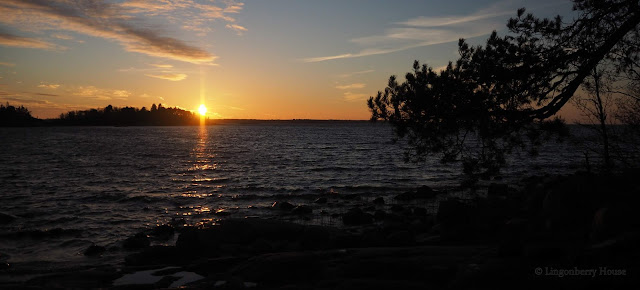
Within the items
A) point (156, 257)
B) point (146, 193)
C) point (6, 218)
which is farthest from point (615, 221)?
point (146, 193)

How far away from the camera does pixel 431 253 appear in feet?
29.2

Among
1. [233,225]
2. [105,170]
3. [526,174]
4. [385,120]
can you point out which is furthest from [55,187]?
[526,174]

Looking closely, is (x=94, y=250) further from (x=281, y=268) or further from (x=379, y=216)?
(x=379, y=216)

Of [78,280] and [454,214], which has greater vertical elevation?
[454,214]

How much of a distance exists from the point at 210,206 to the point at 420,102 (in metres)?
15.2

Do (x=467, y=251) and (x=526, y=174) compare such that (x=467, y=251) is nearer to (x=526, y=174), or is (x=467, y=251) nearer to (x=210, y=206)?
(x=210, y=206)

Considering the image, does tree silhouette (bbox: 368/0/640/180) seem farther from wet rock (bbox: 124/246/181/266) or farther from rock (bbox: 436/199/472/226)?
wet rock (bbox: 124/246/181/266)

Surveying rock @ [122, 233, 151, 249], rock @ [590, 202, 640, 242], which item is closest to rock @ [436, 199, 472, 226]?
rock @ [590, 202, 640, 242]

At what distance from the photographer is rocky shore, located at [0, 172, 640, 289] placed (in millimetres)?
6651

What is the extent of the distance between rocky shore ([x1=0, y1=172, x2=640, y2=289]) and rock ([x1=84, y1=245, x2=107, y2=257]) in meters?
0.04

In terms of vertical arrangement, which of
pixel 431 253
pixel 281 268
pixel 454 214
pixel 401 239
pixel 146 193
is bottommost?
pixel 146 193

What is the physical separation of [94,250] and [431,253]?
1189 centimetres

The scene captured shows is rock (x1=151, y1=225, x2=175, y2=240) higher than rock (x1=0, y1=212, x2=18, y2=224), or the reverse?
rock (x1=0, y1=212, x2=18, y2=224)

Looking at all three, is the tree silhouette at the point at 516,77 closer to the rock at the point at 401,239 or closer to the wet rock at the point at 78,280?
the rock at the point at 401,239
